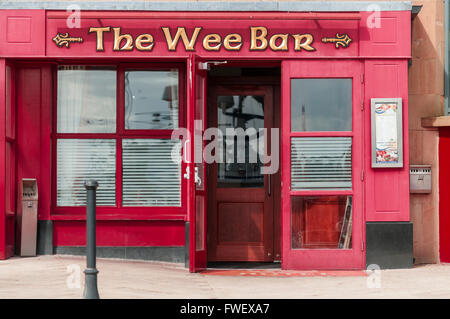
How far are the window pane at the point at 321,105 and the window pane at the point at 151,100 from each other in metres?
1.62

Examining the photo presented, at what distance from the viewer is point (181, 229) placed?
955 cm

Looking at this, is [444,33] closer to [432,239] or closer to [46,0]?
[432,239]

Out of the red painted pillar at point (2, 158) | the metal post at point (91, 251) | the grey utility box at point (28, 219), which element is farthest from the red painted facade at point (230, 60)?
the metal post at point (91, 251)

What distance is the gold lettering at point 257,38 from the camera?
9453 mm

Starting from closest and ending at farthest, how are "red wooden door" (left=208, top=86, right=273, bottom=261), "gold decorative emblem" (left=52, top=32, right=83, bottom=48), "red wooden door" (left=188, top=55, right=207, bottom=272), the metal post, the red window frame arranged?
the metal post → "red wooden door" (left=188, top=55, right=207, bottom=272) → "gold decorative emblem" (left=52, top=32, right=83, bottom=48) → the red window frame → "red wooden door" (left=208, top=86, right=273, bottom=261)

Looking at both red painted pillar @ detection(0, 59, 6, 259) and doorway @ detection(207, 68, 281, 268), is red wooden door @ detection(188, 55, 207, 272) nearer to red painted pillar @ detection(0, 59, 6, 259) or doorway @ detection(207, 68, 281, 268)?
doorway @ detection(207, 68, 281, 268)

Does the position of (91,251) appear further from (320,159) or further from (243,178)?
(243,178)

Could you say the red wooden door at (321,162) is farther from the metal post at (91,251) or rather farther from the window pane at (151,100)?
the metal post at (91,251)

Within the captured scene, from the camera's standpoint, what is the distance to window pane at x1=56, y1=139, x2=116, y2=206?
31.8 ft

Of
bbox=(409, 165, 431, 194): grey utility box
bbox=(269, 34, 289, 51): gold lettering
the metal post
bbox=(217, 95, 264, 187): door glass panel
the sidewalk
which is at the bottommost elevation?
the sidewalk

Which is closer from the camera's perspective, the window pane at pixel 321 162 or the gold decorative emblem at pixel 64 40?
the gold decorative emblem at pixel 64 40

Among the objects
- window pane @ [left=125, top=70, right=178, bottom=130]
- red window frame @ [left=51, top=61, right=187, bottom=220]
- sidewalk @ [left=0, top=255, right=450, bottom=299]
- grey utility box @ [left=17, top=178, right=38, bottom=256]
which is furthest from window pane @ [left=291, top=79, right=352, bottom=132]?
grey utility box @ [left=17, top=178, right=38, bottom=256]

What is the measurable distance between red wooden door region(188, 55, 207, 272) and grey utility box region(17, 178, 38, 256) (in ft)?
6.91

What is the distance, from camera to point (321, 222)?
9.58 m
